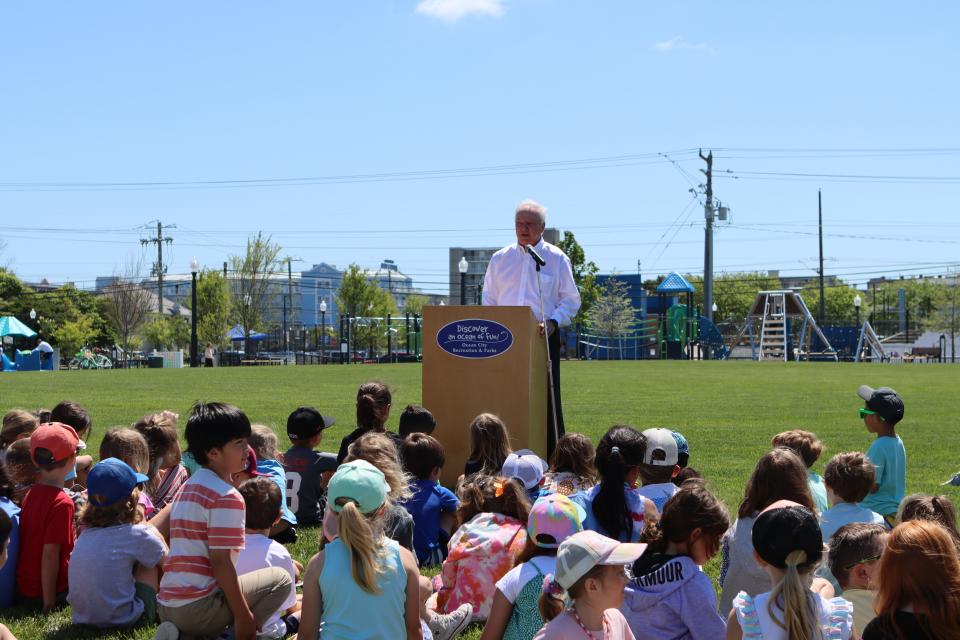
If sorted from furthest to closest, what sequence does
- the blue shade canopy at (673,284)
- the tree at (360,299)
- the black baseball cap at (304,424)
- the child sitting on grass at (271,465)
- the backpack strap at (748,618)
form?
1. the tree at (360,299)
2. the blue shade canopy at (673,284)
3. the black baseball cap at (304,424)
4. the child sitting on grass at (271,465)
5. the backpack strap at (748,618)

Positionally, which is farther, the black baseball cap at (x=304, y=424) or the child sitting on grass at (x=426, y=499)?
the black baseball cap at (x=304, y=424)

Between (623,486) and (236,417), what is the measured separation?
1932 mm

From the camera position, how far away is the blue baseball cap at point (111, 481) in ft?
16.0

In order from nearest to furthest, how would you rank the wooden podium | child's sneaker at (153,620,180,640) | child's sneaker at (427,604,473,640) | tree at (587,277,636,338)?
child's sneaker at (153,620,180,640), child's sneaker at (427,604,473,640), the wooden podium, tree at (587,277,636,338)

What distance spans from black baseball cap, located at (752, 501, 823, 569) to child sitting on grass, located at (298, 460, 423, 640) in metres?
1.51

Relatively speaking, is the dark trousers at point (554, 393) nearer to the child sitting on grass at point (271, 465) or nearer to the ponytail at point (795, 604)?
the child sitting on grass at point (271, 465)

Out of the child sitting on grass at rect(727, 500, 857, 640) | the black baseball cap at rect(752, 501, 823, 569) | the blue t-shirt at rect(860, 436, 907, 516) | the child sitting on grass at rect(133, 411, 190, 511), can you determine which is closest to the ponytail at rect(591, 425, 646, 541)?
the child sitting on grass at rect(727, 500, 857, 640)

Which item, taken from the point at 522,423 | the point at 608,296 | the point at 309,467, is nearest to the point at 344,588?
the point at 309,467

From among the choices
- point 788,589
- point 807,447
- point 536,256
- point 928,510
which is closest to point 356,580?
point 788,589

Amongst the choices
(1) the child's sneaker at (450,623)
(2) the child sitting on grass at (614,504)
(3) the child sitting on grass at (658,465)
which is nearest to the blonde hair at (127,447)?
(1) the child's sneaker at (450,623)

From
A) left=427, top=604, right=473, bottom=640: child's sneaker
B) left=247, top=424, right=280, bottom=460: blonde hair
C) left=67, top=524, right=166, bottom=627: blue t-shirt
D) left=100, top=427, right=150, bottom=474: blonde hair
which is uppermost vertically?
left=100, top=427, right=150, bottom=474: blonde hair

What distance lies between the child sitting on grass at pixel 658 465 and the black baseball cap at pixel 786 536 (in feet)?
7.42

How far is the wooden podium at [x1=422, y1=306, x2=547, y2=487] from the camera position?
8.13 m

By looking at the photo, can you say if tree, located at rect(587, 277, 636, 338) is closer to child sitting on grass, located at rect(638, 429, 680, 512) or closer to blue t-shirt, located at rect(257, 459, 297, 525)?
blue t-shirt, located at rect(257, 459, 297, 525)
